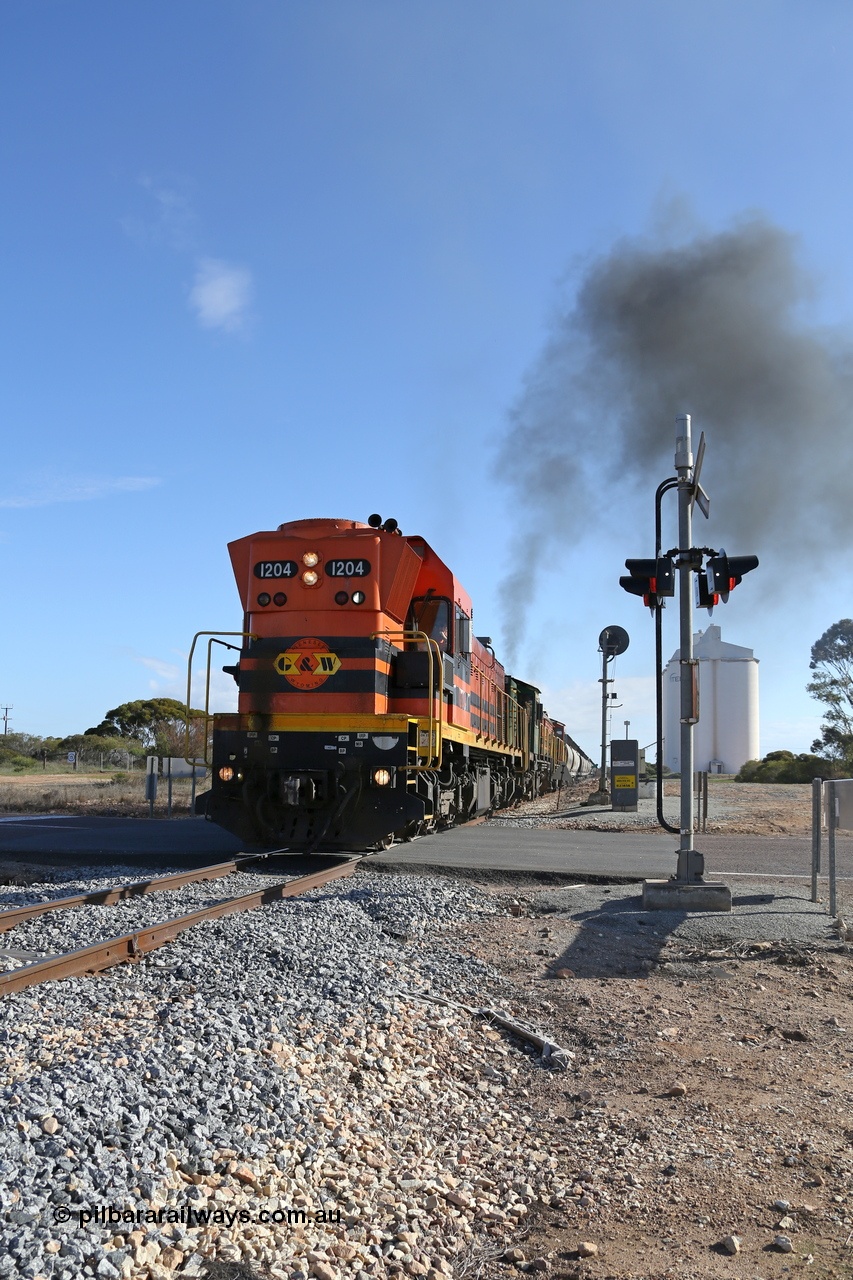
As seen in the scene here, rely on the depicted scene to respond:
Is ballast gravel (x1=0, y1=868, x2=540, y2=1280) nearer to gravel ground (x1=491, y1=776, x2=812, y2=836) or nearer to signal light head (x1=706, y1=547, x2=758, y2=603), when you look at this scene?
signal light head (x1=706, y1=547, x2=758, y2=603)

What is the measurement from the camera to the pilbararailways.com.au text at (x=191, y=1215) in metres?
2.63

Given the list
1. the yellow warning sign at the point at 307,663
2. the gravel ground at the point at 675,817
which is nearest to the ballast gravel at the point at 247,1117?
the yellow warning sign at the point at 307,663

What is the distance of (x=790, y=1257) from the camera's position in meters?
2.91

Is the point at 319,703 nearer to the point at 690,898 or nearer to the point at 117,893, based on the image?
the point at 117,893

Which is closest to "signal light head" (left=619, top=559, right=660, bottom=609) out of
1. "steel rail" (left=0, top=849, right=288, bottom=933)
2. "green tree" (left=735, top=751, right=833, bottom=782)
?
"steel rail" (left=0, top=849, right=288, bottom=933)

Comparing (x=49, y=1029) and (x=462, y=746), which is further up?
(x=462, y=746)

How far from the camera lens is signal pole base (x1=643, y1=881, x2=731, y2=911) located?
8406 mm

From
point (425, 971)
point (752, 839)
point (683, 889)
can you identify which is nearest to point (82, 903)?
point (425, 971)

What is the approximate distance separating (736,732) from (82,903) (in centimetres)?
6047

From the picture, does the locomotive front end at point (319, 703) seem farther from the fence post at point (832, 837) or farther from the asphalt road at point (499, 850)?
the fence post at point (832, 837)

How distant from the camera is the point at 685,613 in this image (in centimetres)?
889

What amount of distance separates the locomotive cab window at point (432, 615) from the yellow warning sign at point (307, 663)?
6.46 feet

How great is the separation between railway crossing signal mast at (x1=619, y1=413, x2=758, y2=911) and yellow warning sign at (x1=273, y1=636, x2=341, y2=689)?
159 inches

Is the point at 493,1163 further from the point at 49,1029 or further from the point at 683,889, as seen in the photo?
the point at 683,889
